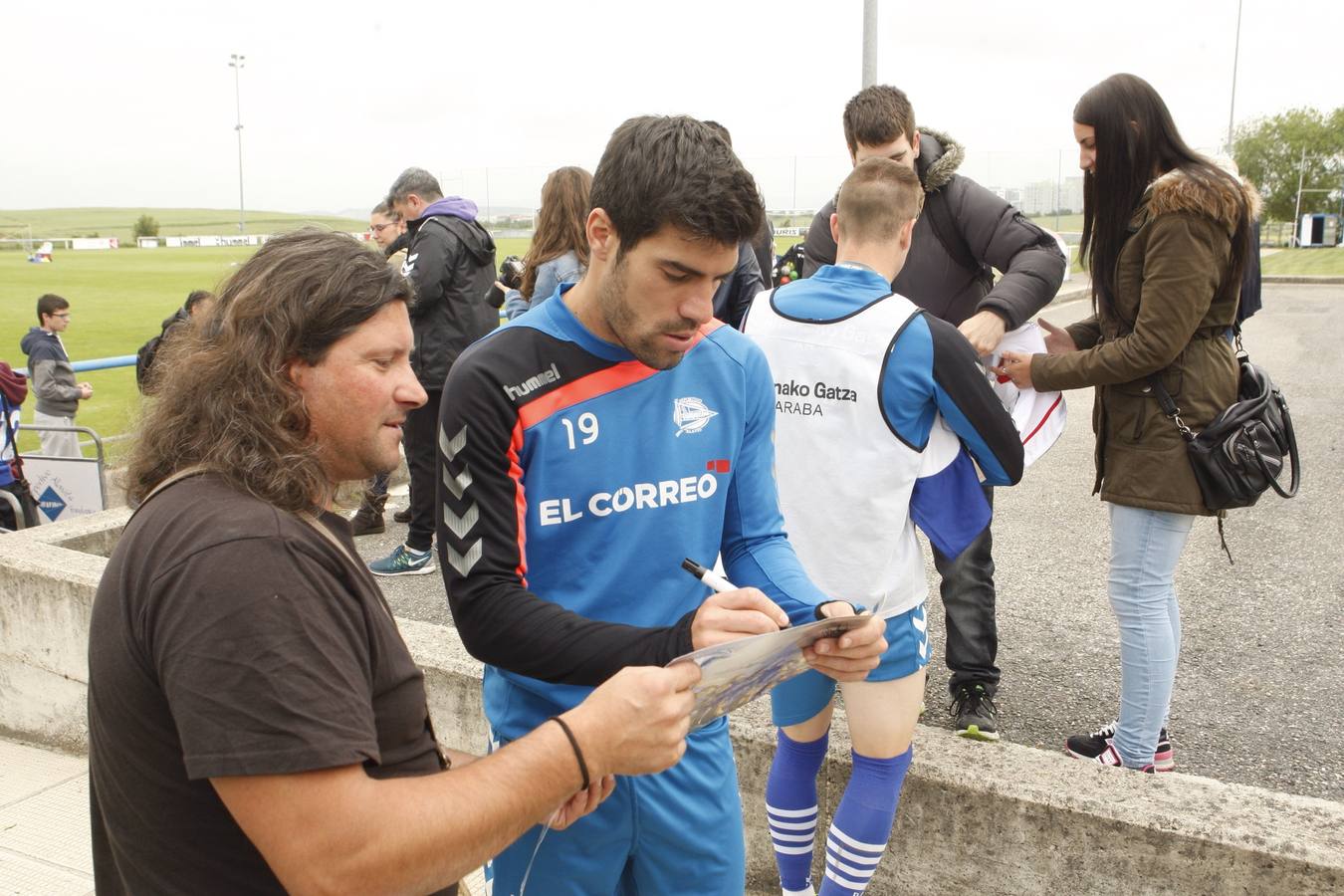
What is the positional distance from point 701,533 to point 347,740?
0.97m

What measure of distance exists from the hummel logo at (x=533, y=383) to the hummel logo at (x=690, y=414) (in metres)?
0.25

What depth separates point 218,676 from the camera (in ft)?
4.04

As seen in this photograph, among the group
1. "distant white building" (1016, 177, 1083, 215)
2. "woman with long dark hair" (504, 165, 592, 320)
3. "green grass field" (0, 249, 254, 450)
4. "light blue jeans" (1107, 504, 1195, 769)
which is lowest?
"green grass field" (0, 249, 254, 450)

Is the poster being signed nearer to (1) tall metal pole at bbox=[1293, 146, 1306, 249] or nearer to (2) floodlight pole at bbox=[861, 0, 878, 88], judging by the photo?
(2) floodlight pole at bbox=[861, 0, 878, 88]

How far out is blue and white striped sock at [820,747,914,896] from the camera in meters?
2.79

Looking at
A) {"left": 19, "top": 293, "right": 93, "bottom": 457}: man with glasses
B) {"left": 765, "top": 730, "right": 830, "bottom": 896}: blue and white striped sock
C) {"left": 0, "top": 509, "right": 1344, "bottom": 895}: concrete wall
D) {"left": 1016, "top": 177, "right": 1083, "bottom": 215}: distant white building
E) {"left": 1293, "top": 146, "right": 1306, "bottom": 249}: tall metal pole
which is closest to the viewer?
{"left": 0, "top": 509, "right": 1344, "bottom": 895}: concrete wall

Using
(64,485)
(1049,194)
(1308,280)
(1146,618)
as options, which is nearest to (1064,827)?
(1146,618)

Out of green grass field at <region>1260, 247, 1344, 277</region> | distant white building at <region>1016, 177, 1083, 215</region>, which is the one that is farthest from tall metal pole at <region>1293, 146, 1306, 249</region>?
distant white building at <region>1016, 177, 1083, 215</region>

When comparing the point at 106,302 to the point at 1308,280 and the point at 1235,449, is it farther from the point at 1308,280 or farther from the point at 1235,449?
the point at 1235,449

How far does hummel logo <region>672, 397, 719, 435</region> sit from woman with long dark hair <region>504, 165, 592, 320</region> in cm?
337

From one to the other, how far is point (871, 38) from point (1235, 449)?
681 cm

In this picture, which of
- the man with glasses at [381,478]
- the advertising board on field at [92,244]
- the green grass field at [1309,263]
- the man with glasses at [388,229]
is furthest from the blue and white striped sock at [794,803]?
the advertising board on field at [92,244]

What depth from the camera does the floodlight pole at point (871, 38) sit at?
29.8ft

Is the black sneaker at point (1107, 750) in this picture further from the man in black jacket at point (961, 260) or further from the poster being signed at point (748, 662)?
the poster being signed at point (748, 662)
